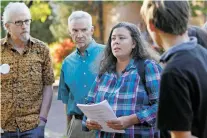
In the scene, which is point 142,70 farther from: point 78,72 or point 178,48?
point 178,48

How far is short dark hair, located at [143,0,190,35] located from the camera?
208cm

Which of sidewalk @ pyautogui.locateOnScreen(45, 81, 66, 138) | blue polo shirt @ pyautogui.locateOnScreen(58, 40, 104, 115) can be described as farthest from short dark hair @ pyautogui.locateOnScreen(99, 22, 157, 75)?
sidewalk @ pyautogui.locateOnScreen(45, 81, 66, 138)

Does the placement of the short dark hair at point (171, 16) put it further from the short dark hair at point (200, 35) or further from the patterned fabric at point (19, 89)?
the patterned fabric at point (19, 89)

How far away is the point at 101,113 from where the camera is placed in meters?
3.19

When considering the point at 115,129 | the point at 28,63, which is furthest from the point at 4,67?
the point at 115,129

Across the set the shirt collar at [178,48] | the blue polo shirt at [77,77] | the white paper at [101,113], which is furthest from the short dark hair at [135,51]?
the shirt collar at [178,48]

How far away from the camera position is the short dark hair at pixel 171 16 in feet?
6.83

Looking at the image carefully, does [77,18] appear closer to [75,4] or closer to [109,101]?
[109,101]

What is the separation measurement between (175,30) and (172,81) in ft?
0.86

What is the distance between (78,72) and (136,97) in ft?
3.85

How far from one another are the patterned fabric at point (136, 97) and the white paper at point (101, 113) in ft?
0.26

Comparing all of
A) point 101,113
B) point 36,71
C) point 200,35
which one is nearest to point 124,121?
point 101,113

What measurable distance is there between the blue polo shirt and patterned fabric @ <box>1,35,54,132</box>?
0.42 m

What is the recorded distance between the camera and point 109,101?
329 centimetres
